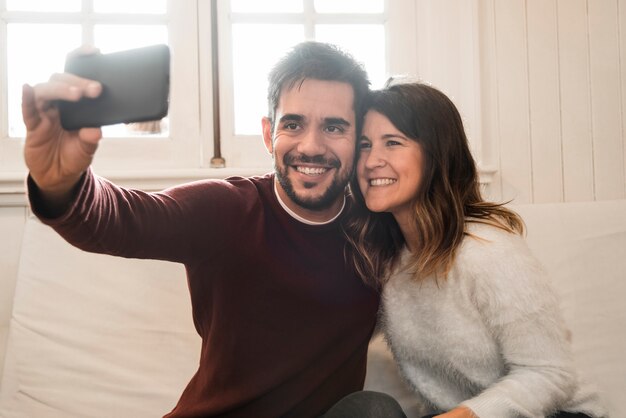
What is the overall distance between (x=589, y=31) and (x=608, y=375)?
108cm

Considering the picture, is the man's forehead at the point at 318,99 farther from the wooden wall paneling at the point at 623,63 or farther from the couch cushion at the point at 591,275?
the wooden wall paneling at the point at 623,63

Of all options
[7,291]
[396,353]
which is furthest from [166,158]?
[396,353]

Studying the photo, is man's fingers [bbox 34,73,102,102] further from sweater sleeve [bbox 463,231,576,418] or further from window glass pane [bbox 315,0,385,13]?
window glass pane [bbox 315,0,385,13]

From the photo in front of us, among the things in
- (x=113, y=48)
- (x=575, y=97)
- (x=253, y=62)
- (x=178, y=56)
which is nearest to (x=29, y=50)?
(x=113, y=48)

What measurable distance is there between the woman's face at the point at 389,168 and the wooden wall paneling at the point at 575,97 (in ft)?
3.02

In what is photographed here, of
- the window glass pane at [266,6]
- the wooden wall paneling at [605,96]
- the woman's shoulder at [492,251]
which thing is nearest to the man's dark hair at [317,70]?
the woman's shoulder at [492,251]

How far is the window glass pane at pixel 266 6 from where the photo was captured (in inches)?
72.6

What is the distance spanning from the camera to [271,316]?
1.11 meters

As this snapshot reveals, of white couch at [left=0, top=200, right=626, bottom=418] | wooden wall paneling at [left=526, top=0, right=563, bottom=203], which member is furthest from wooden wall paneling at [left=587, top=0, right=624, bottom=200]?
white couch at [left=0, top=200, right=626, bottom=418]

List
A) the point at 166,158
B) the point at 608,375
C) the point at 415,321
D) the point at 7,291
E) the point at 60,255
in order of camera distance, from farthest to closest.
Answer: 1. the point at 166,158
2. the point at 7,291
3. the point at 60,255
4. the point at 608,375
5. the point at 415,321

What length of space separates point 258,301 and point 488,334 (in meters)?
0.42

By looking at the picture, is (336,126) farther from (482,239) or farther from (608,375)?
(608,375)

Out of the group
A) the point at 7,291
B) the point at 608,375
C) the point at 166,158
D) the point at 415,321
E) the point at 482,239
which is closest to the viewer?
the point at 482,239

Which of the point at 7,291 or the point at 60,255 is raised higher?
the point at 60,255
